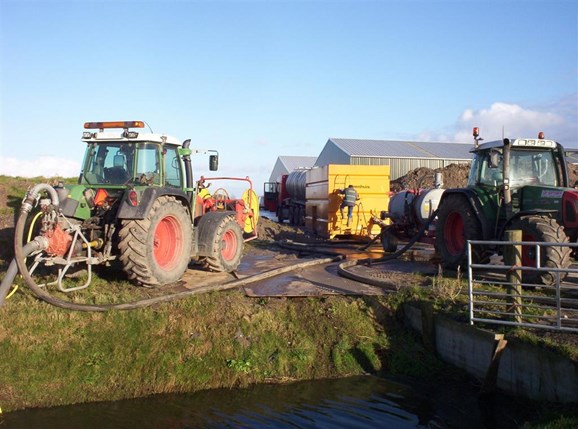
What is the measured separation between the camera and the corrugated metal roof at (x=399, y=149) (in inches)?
1708

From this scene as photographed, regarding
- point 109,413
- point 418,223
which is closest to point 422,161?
point 418,223

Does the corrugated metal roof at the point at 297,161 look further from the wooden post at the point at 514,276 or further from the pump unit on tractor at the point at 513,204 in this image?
the wooden post at the point at 514,276

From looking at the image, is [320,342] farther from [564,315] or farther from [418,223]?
[418,223]

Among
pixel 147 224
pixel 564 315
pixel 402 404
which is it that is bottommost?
pixel 402 404

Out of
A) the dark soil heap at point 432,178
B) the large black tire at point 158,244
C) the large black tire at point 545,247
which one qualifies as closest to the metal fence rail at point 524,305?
→ the large black tire at point 545,247

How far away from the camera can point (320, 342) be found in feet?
27.4

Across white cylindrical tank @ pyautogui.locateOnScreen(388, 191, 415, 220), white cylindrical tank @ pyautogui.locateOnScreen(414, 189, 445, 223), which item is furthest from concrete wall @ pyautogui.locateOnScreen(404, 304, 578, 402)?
white cylindrical tank @ pyautogui.locateOnScreen(388, 191, 415, 220)

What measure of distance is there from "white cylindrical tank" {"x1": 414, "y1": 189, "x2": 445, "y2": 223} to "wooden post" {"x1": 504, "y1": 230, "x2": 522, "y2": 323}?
7169 mm

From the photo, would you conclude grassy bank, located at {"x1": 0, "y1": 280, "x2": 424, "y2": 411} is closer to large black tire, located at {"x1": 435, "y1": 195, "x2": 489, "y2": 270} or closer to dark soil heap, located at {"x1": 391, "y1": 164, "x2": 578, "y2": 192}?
large black tire, located at {"x1": 435, "y1": 195, "x2": 489, "y2": 270}

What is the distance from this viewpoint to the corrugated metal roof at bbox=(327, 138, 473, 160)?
43.4 m

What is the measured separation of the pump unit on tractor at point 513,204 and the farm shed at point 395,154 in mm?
29561

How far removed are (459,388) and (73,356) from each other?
16.2ft

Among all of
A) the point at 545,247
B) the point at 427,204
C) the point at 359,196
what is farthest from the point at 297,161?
the point at 545,247

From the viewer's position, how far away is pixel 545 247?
9.24 metres
